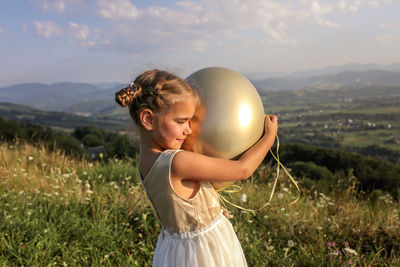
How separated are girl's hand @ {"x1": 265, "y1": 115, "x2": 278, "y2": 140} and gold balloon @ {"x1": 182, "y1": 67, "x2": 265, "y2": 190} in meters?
0.10

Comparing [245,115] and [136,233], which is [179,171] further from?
[136,233]

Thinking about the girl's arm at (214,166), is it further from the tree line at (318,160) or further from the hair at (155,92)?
the tree line at (318,160)

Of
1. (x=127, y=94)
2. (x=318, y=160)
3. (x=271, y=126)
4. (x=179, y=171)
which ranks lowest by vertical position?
(x=318, y=160)

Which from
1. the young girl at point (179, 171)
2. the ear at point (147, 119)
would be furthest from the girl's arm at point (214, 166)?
the ear at point (147, 119)

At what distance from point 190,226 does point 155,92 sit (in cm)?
83

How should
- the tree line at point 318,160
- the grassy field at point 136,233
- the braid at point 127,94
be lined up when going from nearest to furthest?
the braid at point 127,94 < the grassy field at point 136,233 < the tree line at point 318,160

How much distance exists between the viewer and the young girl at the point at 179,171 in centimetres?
171

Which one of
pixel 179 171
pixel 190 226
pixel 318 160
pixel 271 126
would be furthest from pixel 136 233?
pixel 318 160

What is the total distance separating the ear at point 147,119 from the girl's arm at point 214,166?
25 centimetres

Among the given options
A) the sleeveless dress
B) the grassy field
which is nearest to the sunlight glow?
the sleeveless dress

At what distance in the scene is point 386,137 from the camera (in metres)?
78.4

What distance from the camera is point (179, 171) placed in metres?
1.69

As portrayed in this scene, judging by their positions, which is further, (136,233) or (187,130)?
(136,233)

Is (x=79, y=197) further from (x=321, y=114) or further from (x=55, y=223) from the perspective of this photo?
(x=321, y=114)
